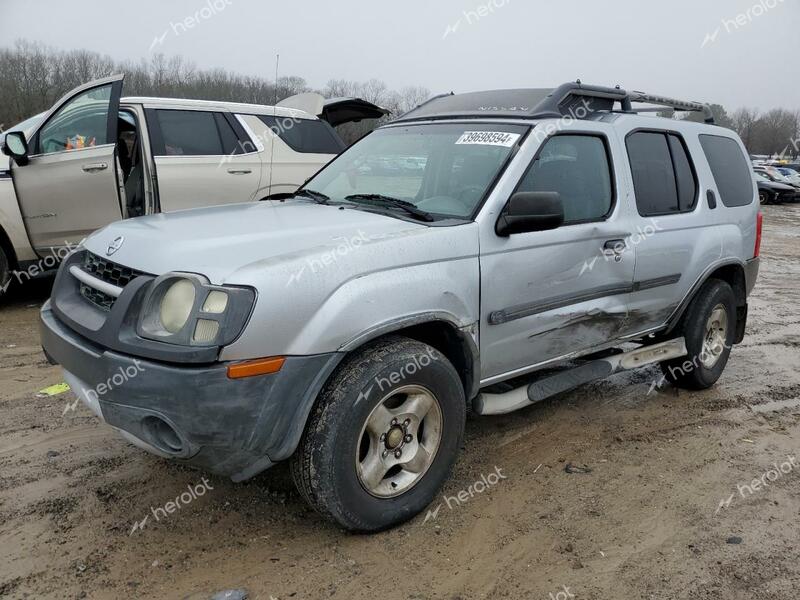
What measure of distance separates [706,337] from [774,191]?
93.4 feet

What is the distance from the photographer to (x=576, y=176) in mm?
3605

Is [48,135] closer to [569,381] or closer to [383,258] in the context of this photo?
[383,258]

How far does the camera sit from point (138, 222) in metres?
3.08

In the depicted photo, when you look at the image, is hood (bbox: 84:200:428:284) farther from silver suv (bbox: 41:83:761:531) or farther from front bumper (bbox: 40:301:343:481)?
front bumper (bbox: 40:301:343:481)

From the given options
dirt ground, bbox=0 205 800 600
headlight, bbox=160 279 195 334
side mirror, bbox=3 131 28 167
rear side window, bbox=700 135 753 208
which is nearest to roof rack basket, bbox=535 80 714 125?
rear side window, bbox=700 135 753 208

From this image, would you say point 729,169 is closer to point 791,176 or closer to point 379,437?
point 379,437

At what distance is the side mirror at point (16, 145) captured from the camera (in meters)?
5.63

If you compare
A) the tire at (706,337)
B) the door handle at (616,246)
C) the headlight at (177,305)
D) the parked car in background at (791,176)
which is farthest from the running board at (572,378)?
the parked car in background at (791,176)

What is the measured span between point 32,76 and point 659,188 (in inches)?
1784

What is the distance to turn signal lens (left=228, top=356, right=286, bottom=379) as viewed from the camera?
228 centimetres

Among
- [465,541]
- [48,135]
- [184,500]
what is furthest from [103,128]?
[465,541]

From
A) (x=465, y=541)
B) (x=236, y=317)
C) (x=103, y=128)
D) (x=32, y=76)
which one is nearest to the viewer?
(x=236, y=317)

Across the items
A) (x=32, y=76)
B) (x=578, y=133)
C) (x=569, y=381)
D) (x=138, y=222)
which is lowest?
(x=569, y=381)

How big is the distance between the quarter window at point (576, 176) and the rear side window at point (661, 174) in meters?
0.29
